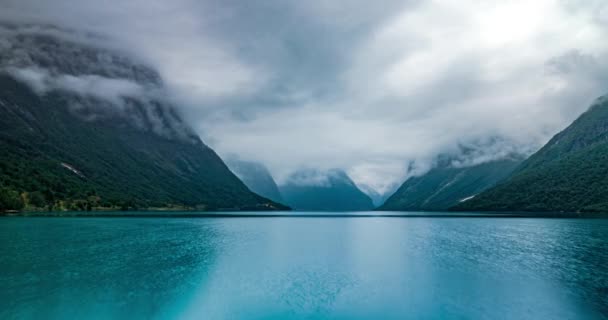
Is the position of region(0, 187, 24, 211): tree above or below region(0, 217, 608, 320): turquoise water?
above

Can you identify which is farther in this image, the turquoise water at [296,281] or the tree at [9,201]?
the tree at [9,201]

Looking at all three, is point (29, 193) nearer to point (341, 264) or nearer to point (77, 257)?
point (77, 257)

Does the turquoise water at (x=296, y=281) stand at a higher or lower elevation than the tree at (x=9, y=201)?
lower

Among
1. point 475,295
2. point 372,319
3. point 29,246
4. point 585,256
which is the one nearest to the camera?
point 372,319

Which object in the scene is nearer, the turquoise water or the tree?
the turquoise water

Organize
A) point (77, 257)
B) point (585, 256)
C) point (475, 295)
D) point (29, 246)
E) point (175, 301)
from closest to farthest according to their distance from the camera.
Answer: point (175, 301) → point (475, 295) → point (77, 257) → point (585, 256) → point (29, 246)

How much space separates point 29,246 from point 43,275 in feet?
87.8

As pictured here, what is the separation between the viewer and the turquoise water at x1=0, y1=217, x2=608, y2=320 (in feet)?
105

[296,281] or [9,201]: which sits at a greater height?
[9,201]

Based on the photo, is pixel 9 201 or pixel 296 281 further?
pixel 9 201

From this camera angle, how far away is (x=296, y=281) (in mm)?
43750

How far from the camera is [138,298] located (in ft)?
115

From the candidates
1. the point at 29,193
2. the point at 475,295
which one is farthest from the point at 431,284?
the point at 29,193

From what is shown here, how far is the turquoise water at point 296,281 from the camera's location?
105 feet
